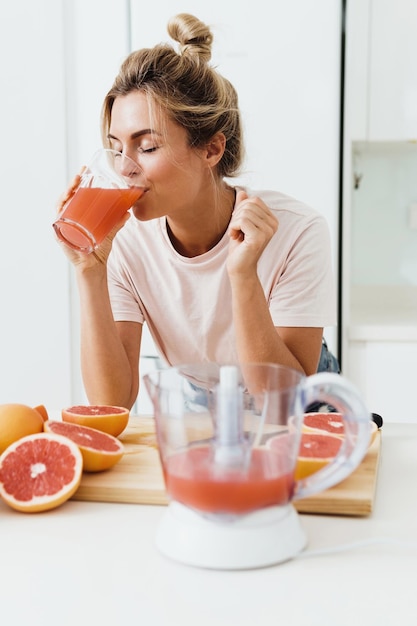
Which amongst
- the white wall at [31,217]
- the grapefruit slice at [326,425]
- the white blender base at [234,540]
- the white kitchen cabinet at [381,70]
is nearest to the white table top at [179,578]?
the white blender base at [234,540]

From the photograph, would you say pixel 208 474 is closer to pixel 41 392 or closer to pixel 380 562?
pixel 380 562

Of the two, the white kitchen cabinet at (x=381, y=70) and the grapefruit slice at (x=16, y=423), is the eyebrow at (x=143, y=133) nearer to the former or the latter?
the grapefruit slice at (x=16, y=423)

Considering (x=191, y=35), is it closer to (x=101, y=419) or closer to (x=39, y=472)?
(x=101, y=419)

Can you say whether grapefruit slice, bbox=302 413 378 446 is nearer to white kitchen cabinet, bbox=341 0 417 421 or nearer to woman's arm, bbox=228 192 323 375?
woman's arm, bbox=228 192 323 375

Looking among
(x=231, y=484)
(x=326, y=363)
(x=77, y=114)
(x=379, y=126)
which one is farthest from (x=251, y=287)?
(x=77, y=114)

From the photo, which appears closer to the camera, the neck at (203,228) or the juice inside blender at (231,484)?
the juice inside blender at (231,484)

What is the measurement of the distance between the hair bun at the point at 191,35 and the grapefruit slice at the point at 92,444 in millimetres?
847

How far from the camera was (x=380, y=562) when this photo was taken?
0.75 meters

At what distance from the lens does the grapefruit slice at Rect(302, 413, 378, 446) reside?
3.33ft

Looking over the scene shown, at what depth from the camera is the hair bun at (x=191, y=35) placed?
1579mm

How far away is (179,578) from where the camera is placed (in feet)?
2.34

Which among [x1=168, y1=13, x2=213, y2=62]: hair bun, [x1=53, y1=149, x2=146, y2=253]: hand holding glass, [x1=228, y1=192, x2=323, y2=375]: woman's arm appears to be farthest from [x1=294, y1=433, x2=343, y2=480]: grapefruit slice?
[x1=168, y1=13, x2=213, y2=62]: hair bun

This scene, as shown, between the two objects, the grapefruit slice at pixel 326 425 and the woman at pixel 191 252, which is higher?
the woman at pixel 191 252

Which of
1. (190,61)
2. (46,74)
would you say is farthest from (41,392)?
(190,61)
